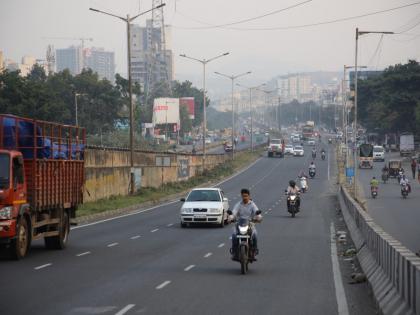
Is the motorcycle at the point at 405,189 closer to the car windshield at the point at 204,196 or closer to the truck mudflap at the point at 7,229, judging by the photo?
the car windshield at the point at 204,196

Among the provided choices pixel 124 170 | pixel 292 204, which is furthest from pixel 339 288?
pixel 124 170

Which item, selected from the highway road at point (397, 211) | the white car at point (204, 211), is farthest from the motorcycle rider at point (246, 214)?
the white car at point (204, 211)

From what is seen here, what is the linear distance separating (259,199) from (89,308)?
169ft

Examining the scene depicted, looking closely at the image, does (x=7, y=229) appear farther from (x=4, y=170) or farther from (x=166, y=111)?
(x=166, y=111)

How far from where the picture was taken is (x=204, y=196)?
126 ft

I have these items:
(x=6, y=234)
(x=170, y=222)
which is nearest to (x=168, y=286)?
(x=6, y=234)

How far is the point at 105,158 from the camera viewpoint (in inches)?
2190

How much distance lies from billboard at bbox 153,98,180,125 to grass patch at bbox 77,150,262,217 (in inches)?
1972

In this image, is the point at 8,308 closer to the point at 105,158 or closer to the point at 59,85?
the point at 105,158

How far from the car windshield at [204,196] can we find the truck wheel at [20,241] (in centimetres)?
1587

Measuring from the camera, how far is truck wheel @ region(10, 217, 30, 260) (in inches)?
864

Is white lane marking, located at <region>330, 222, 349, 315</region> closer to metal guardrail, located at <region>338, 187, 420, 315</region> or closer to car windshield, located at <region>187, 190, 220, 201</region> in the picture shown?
→ metal guardrail, located at <region>338, 187, 420, 315</region>

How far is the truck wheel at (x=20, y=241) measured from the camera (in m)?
22.0

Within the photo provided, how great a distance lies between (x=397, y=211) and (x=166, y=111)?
407ft
